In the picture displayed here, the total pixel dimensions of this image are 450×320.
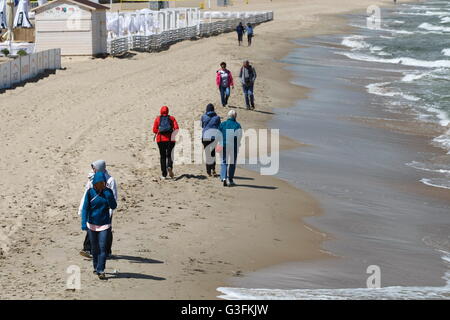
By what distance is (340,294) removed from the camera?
37.5ft

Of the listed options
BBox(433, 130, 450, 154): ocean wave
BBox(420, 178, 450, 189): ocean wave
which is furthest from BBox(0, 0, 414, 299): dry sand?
BBox(433, 130, 450, 154): ocean wave

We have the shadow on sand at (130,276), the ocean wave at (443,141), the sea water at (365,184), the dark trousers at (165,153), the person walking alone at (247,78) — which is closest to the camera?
the shadow on sand at (130,276)

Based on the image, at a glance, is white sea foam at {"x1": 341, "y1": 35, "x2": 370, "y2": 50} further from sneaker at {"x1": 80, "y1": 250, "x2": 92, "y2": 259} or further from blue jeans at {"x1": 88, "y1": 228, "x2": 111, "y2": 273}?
blue jeans at {"x1": 88, "y1": 228, "x2": 111, "y2": 273}

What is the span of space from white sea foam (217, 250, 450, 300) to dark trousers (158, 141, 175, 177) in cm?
617

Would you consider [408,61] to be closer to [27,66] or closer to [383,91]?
[383,91]

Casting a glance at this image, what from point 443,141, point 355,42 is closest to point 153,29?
point 355,42

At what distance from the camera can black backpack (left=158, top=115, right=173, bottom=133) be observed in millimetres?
16875

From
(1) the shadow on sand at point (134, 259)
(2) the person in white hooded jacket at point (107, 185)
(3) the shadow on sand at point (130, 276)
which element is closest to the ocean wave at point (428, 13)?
(1) the shadow on sand at point (134, 259)

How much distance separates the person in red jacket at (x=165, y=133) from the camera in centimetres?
1688

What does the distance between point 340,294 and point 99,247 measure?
311cm

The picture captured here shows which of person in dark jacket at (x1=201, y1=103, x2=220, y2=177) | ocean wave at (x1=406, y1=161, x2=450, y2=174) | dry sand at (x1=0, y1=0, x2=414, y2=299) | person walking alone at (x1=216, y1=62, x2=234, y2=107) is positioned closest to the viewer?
dry sand at (x1=0, y1=0, x2=414, y2=299)

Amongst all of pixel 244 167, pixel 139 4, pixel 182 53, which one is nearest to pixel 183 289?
pixel 244 167

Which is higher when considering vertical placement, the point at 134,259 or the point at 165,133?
the point at 165,133

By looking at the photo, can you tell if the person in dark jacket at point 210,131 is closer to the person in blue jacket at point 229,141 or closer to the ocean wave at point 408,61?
the person in blue jacket at point 229,141
